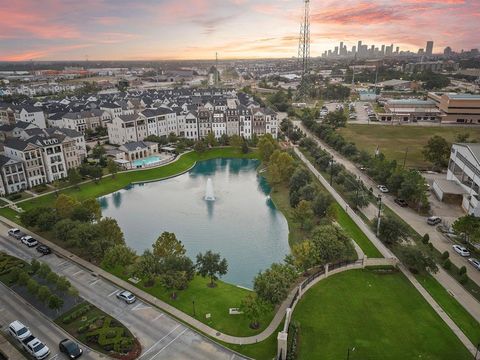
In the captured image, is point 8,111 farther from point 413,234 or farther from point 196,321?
point 413,234

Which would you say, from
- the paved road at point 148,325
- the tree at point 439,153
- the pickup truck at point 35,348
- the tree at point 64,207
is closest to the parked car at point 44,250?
the paved road at point 148,325

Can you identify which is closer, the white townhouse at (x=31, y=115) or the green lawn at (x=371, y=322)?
the green lawn at (x=371, y=322)

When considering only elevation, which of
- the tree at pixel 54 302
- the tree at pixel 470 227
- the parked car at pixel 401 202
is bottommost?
the parked car at pixel 401 202

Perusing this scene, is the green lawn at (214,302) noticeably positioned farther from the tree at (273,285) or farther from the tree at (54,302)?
the tree at (54,302)

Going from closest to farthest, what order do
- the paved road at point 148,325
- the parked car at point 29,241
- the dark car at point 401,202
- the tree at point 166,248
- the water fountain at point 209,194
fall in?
1. the paved road at point 148,325
2. the tree at point 166,248
3. the parked car at point 29,241
4. the dark car at point 401,202
5. the water fountain at point 209,194

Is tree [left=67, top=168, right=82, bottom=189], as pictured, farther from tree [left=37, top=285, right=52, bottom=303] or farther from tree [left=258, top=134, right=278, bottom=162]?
tree [left=258, top=134, right=278, bottom=162]
